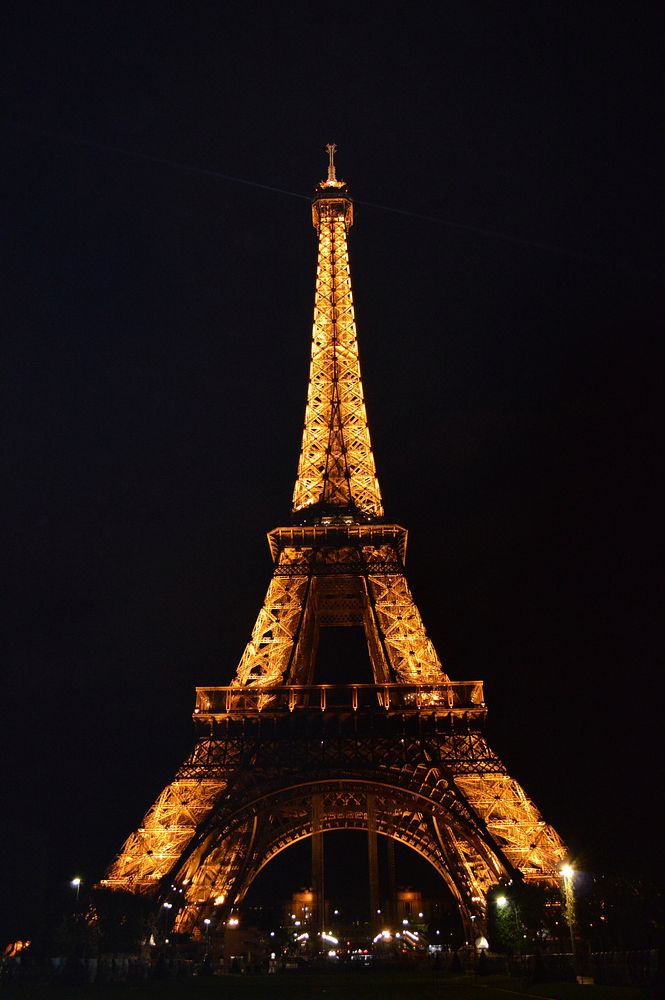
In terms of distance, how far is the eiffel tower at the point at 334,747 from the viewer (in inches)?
1522

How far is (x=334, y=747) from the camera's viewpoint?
138 feet

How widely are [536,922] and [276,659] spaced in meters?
18.2

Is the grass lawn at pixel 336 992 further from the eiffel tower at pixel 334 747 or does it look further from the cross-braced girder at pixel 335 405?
the cross-braced girder at pixel 335 405

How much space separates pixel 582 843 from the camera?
37.6m

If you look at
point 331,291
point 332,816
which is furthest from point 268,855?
point 331,291

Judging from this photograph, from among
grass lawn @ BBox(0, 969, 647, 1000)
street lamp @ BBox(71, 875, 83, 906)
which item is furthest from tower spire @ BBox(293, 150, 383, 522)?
grass lawn @ BBox(0, 969, 647, 1000)

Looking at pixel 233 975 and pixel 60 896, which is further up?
pixel 60 896

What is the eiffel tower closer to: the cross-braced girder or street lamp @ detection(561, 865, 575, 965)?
the cross-braced girder

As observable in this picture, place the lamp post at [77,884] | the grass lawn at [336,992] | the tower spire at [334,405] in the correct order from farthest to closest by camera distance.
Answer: the tower spire at [334,405] → the lamp post at [77,884] → the grass lawn at [336,992]

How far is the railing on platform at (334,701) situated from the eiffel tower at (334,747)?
0.07 m

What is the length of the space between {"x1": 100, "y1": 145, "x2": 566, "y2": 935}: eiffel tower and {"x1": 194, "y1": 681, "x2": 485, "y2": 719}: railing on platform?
7 cm

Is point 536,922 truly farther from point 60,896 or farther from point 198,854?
point 60,896

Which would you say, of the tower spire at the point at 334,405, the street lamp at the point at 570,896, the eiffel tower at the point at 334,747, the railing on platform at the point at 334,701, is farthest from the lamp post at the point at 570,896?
the tower spire at the point at 334,405

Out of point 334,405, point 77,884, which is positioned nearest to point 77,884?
point 77,884
